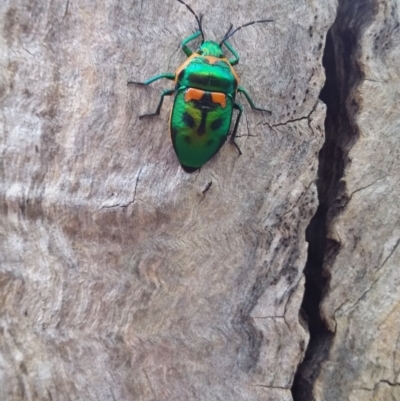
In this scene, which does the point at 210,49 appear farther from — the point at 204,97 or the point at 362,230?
the point at 362,230

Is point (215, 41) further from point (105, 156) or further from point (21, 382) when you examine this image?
point (21, 382)

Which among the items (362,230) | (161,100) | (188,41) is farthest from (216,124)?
(362,230)

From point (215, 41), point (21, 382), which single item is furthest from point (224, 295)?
point (215, 41)

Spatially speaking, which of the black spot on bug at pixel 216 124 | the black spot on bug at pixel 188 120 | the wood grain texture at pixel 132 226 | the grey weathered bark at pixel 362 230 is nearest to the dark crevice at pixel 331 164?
the grey weathered bark at pixel 362 230

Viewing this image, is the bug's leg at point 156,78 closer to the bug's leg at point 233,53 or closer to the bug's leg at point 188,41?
the bug's leg at point 188,41

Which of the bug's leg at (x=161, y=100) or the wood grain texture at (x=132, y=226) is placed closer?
the wood grain texture at (x=132, y=226)

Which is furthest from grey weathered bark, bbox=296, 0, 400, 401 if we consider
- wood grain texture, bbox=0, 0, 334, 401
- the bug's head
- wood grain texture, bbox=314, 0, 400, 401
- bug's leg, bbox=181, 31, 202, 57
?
bug's leg, bbox=181, 31, 202, 57
